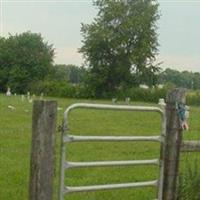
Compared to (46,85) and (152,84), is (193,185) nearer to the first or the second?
(152,84)

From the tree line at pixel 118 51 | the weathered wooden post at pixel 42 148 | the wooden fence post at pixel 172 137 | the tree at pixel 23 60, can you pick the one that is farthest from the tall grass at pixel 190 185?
the tree at pixel 23 60

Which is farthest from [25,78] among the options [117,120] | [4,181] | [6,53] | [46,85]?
[4,181]

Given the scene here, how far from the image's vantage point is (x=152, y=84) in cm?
6881

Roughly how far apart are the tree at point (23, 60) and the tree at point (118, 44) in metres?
19.2

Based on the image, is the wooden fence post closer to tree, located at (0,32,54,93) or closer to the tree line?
the tree line

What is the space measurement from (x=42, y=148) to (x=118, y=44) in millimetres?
62916

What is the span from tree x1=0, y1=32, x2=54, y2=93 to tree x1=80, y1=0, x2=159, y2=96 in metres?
19.2

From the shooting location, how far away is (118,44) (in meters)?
67.8

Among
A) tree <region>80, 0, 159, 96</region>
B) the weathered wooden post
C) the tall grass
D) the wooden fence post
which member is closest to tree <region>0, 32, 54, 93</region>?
tree <region>80, 0, 159, 96</region>

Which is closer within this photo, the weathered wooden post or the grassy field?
the weathered wooden post

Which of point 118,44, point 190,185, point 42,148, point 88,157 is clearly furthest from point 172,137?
point 118,44

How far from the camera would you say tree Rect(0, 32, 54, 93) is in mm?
86562

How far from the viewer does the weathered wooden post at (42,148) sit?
5293 mm

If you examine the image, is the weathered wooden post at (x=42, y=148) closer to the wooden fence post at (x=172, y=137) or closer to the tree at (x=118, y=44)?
the wooden fence post at (x=172, y=137)
